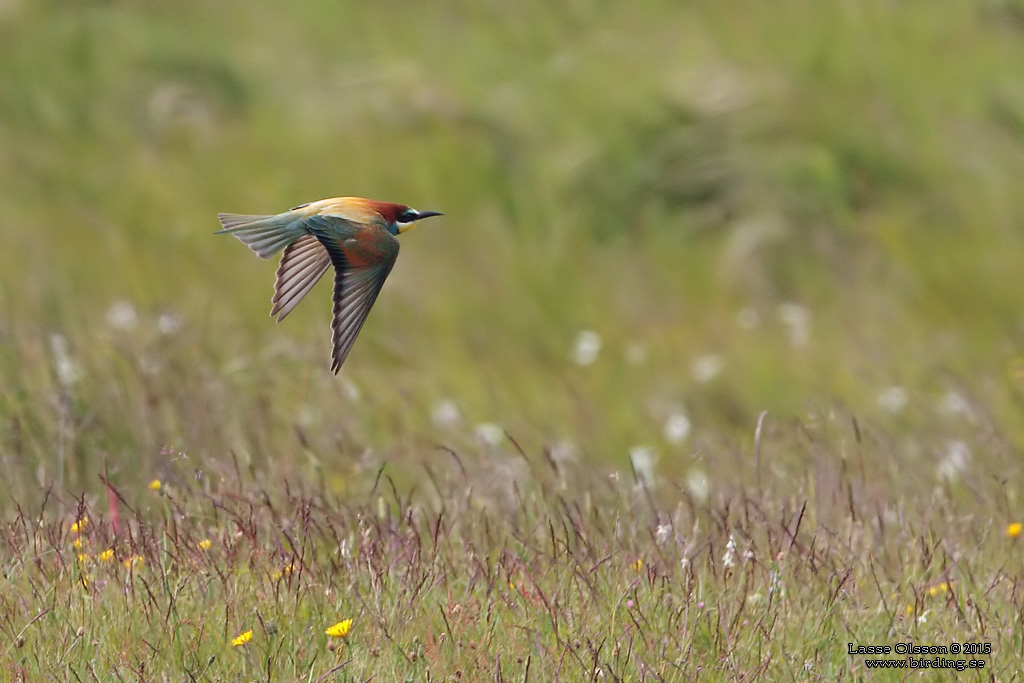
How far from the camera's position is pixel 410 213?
288 cm

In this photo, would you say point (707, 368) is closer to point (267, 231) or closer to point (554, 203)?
point (554, 203)

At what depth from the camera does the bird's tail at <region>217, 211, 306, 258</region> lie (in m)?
2.76

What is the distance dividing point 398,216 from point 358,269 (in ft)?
0.60

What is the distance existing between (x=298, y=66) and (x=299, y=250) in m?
7.65

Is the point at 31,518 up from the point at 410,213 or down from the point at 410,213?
down

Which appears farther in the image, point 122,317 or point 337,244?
point 122,317

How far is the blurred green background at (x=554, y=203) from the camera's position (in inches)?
271

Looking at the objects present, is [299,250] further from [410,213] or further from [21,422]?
[21,422]

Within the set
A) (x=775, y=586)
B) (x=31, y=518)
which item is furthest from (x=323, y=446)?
(x=775, y=586)

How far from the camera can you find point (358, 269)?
2.72 m

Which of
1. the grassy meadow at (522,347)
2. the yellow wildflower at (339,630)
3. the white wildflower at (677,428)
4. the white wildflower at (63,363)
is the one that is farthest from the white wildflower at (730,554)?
the white wildflower at (677,428)

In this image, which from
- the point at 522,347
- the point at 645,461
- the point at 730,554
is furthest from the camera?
the point at 522,347

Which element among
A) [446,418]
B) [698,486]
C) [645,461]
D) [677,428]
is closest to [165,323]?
[446,418]

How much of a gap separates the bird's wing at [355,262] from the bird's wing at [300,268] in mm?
46
